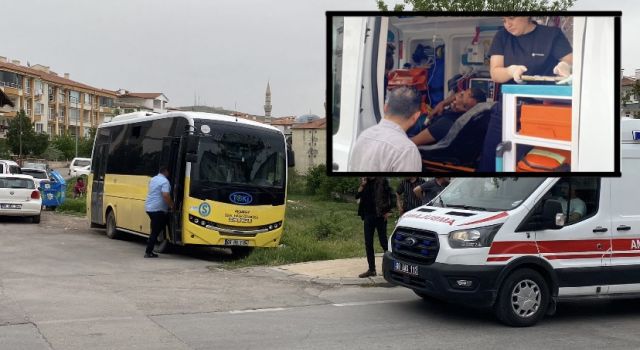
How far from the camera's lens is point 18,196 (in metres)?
21.2

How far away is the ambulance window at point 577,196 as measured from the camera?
28.3 feet

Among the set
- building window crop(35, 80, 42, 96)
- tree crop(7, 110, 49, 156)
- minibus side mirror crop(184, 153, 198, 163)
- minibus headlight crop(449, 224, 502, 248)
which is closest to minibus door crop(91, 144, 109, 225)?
minibus side mirror crop(184, 153, 198, 163)

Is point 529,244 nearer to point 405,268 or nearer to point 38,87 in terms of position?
point 405,268

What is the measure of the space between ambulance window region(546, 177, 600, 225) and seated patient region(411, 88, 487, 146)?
6.49 ft

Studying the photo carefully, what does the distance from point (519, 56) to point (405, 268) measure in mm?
3064

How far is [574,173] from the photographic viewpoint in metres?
7.52

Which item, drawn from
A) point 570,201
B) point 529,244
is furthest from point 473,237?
point 570,201

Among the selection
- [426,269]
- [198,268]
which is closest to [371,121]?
[426,269]

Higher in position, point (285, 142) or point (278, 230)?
point (285, 142)

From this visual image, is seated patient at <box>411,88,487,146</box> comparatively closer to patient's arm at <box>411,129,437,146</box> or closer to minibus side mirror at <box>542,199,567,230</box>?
patient's arm at <box>411,129,437,146</box>

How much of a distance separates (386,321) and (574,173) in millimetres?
2835

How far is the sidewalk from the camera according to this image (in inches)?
452

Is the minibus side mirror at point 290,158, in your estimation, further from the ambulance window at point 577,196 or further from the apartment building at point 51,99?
the apartment building at point 51,99

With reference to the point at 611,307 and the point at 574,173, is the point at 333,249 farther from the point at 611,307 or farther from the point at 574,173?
the point at 574,173
